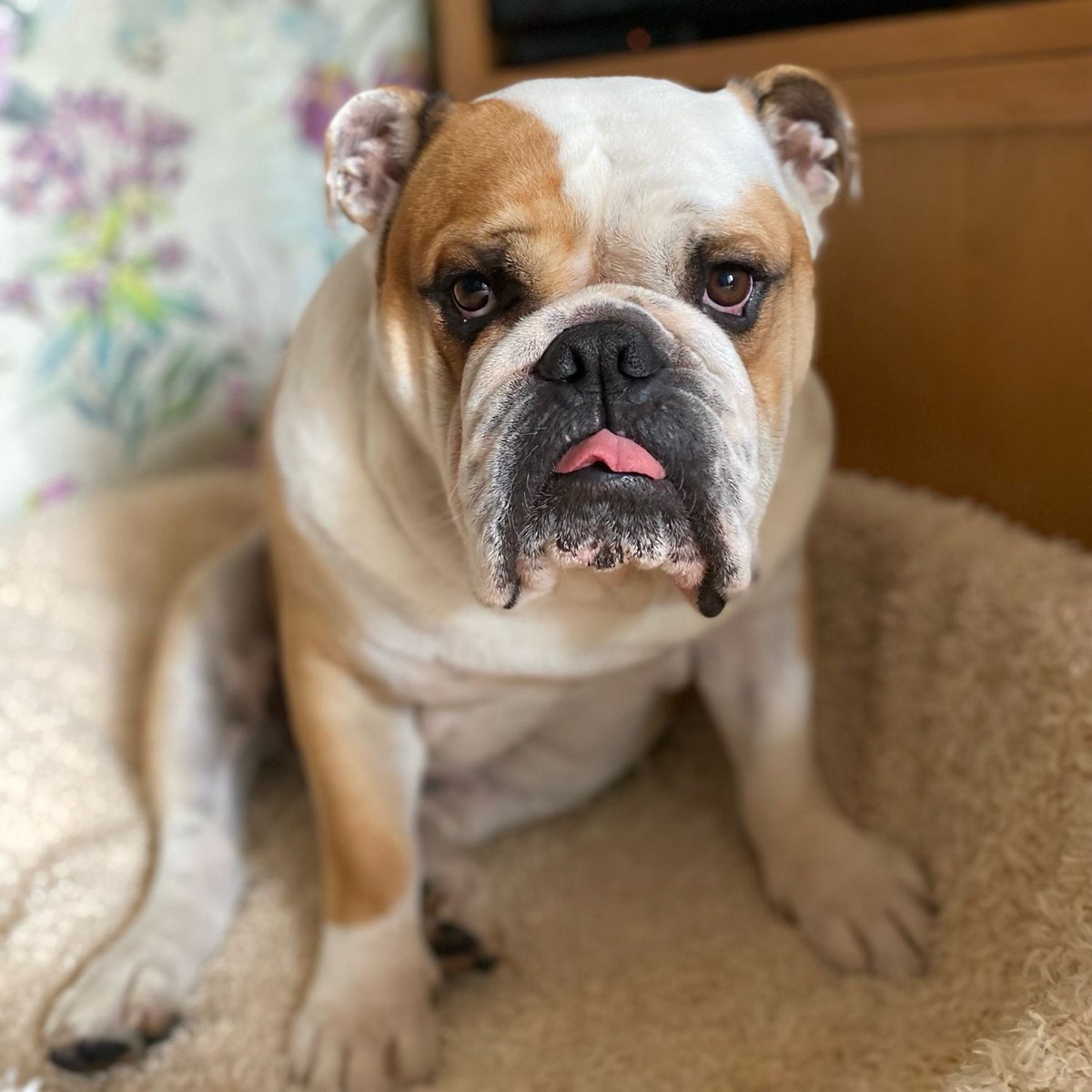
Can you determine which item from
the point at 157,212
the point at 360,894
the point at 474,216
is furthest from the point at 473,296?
the point at 157,212

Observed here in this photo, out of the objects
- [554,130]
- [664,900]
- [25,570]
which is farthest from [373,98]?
[25,570]

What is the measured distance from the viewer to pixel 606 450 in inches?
30.3

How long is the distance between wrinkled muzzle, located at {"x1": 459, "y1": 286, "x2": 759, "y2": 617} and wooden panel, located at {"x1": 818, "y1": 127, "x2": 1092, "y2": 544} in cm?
53

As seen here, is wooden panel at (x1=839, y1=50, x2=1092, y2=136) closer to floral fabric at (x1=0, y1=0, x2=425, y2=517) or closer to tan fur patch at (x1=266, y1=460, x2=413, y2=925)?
tan fur patch at (x1=266, y1=460, x2=413, y2=925)

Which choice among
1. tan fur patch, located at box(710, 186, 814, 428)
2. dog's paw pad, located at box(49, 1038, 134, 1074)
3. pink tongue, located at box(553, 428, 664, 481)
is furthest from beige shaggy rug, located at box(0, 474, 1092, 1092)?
pink tongue, located at box(553, 428, 664, 481)

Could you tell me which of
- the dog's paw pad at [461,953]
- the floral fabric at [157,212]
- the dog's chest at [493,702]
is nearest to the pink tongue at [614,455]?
the dog's chest at [493,702]

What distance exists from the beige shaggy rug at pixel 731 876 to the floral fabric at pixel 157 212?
1.57ft

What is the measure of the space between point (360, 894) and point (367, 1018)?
102 millimetres

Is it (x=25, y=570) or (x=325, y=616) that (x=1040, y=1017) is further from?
(x=25, y=570)

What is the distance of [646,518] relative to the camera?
78 cm

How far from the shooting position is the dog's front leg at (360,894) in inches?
38.6

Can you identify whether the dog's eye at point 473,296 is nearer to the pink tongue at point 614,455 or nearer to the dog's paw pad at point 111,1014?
the pink tongue at point 614,455

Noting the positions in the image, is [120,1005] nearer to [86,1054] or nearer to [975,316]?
[86,1054]

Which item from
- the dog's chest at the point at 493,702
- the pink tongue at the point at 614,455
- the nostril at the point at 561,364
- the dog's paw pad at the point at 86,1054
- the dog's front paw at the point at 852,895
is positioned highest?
the nostril at the point at 561,364
